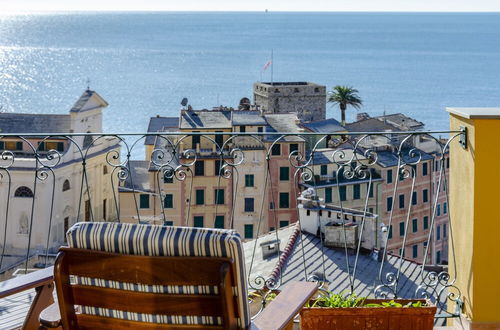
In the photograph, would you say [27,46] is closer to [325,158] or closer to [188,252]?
[325,158]

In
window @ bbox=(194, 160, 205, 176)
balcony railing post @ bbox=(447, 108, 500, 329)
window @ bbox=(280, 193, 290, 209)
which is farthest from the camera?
window @ bbox=(280, 193, 290, 209)

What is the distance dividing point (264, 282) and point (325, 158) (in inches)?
1398

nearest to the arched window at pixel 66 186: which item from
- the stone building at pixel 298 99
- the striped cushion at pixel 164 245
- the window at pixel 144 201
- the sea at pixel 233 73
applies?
the window at pixel 144 201

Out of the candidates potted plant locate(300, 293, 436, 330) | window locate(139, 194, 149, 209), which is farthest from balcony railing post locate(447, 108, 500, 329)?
window locate(139, 194, 149, 209)

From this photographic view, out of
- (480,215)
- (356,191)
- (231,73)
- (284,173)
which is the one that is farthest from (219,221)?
(231,73)

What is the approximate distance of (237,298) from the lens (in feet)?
10.8

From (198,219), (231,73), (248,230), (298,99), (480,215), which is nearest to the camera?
(480,215)

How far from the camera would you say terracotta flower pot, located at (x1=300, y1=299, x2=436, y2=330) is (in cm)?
466

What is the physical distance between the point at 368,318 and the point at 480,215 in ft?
2.90

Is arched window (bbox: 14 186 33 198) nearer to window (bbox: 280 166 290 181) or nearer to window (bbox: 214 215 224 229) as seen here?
window (bbox: 214 215 224 229)

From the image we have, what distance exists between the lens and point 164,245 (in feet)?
10.7

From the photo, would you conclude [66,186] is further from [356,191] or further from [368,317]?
[368,317]

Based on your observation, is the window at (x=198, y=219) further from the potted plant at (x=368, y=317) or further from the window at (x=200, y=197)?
the potted plant at (x=368, y=317)

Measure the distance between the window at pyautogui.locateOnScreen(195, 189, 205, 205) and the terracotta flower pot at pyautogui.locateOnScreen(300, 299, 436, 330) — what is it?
3512 centimetres
